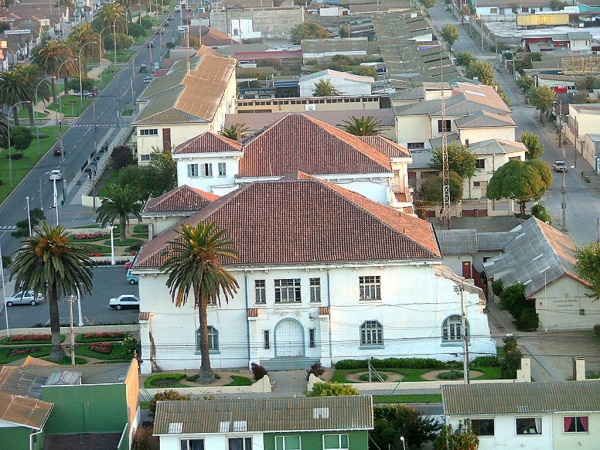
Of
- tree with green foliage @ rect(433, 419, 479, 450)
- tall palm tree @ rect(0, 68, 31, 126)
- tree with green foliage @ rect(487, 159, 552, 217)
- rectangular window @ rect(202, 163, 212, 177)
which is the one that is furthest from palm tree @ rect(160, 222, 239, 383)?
tall palm tree @ rect(0, 68, 31, 126)

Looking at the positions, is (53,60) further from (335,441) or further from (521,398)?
(521,398)

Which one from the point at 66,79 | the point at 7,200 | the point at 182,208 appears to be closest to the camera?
the point at 182,208

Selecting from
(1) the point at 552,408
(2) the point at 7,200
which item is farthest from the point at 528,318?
(2) the point at 7,200

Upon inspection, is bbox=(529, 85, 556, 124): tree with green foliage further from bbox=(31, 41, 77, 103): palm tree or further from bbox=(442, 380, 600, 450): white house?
bbox=(442, 380, 600, 450): white house

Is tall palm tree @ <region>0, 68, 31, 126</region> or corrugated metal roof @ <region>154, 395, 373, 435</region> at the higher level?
tall palm tree @ <region>0, 68, 31, 126</region>

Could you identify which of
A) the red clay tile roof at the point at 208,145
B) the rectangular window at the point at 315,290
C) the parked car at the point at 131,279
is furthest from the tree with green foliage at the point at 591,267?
the parked car at the point at 131,279

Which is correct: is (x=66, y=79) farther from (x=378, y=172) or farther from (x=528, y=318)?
(x=528, y=318)
